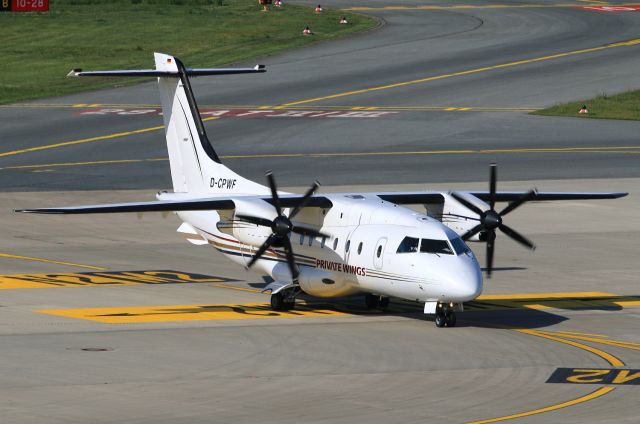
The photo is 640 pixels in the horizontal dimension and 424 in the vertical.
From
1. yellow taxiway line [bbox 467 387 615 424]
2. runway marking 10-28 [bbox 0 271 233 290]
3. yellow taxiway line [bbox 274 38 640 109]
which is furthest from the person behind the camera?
yellow taxiway line [bbox 274 38 640 109]

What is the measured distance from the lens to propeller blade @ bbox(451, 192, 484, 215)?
128ft

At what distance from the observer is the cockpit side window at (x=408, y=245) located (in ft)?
119

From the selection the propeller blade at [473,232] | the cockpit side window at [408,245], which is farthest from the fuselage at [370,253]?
the propeller blade at [473,232]

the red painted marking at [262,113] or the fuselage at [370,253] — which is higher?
the red painted marking at [262,113]

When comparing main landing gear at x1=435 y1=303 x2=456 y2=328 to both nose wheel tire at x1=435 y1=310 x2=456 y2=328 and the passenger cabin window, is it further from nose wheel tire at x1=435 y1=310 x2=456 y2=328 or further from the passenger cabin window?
the passenger cabin window

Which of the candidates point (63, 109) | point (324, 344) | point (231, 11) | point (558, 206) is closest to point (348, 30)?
point (231, 11)

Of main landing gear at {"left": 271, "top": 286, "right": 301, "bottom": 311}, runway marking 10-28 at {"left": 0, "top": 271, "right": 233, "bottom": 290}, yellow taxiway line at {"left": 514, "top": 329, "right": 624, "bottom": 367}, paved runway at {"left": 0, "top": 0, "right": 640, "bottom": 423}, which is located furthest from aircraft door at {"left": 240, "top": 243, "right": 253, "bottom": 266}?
yellow taxiway line at {"left": 514, "top": 329, "right": 624, "bottom": 367}

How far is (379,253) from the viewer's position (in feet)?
121

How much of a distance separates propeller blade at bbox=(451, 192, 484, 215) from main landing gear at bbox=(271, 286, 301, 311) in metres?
5.30

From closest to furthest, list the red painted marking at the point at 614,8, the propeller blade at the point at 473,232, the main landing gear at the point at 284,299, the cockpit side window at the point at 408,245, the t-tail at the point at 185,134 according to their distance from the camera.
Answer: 1. the cockpit side window at the point at 408,245
2. the propeller blade at the point at 473,232
3. the main landing gear at the point at 284,299
4. the t-tail at the point at 185,134
5. the red painted marking at the point at 614,8

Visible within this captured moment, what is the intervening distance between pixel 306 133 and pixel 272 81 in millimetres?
17290

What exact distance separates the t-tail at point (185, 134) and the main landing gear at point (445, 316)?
9970 millimetres

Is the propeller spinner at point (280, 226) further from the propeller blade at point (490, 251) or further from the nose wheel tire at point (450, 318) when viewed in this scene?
the propeller blade at point (490, 251)

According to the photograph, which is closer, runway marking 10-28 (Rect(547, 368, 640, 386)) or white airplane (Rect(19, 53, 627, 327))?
runway marking 10-28 (Rect(547, 368, 640, 386))
